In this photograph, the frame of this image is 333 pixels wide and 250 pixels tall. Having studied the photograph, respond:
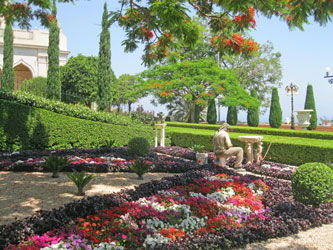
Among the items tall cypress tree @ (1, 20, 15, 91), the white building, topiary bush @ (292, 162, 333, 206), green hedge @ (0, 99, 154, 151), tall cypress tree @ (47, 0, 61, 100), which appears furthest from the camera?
the white building

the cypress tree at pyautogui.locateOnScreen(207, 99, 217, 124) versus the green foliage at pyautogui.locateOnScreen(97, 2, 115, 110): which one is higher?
the green foliage at pyautogui.locateOnScreen(97, 2, 115, 110)

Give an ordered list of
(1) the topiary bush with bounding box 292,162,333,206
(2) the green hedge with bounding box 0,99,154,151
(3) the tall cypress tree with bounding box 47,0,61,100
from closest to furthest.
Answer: (1) the topiary bush with bounding box 292,162,333,206 < (2) the green hedge with bounding box 0,99,154,151 < (3) the tall cypress tree with bounding box 47,0,61,100

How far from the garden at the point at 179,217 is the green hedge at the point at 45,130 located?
6825 millimetres

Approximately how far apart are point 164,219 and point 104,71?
16.8m

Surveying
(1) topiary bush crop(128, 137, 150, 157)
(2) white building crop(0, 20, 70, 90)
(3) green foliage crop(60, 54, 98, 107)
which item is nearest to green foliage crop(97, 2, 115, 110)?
(3) green foliage crop(60, 54, 98, 107)

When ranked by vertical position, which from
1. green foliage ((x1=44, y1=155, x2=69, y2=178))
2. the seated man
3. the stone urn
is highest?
the stone urn

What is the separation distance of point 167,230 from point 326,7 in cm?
340

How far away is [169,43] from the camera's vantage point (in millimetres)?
7574

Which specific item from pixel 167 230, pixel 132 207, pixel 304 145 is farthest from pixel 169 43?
pixel 304 145

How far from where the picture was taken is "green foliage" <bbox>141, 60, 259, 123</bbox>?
20.2 m

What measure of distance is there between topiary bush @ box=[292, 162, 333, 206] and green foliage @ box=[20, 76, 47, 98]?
15.7m

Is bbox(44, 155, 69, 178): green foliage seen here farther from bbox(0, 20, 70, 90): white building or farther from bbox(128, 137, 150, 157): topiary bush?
bbox(0, 20, 70, 90): white building

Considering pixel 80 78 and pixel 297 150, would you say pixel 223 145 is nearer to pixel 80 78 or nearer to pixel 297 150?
pixel 297 150

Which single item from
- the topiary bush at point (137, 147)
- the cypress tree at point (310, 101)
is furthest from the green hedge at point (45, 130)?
the cypress tree at point (310, 101)
